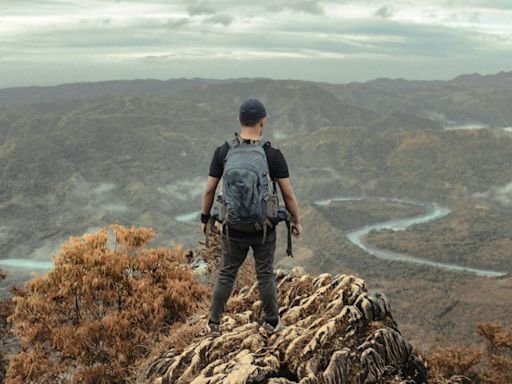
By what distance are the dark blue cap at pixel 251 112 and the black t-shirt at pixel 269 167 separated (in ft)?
1.99

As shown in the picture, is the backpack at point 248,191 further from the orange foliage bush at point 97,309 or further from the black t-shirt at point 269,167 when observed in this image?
the orange foliage bush at point 97,309

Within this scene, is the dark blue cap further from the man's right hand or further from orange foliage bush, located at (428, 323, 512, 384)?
orange foliage bush, located at (428, 323, 512, 384)

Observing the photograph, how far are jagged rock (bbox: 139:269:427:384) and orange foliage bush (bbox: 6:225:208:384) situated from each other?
4.19 m

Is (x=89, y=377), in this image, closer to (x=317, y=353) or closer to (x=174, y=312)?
(x=174, y=312)

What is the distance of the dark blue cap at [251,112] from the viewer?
9977 millimetres

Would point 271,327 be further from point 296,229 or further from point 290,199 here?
point 290,199

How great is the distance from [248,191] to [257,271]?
89.1 inches

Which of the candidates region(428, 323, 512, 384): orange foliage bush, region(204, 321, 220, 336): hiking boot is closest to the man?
region(204, 321, 220, 336): hiking boot

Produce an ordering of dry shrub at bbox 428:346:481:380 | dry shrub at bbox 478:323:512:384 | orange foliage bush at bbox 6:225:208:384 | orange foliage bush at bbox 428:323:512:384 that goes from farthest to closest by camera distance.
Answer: dry shrub at bbox 478:323:512:384 < orange foliage bush at bbox 428:323:512:384 < dry shrub at bbox 428:346:481:380 < orange foliage bush at bbox 6:225:208:384

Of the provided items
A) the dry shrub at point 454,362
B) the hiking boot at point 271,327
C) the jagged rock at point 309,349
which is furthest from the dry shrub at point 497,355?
the hiking boot at point 271,327

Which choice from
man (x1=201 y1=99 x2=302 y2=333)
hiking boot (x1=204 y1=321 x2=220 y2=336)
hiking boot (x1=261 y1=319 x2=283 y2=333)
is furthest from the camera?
hiking boot (x1=204 y1=321 x2=220 y2=336)

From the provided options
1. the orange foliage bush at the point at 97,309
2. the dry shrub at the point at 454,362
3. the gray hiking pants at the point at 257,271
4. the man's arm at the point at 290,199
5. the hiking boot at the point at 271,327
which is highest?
the man's arm at the point at 290,199

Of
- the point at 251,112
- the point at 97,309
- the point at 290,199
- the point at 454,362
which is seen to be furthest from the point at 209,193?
the point at 454,362

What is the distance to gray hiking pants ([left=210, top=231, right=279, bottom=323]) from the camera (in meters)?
10.5
